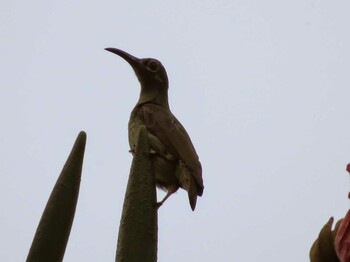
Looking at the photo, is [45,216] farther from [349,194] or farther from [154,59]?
[154,59]

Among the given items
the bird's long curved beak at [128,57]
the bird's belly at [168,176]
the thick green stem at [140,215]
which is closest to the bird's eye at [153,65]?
the bird's long curved beak at [128,57]

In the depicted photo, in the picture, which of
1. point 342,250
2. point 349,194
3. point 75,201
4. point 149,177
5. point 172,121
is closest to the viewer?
point 342,250

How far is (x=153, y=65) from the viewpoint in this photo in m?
4.99

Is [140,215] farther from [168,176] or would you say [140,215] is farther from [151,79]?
[151,79]

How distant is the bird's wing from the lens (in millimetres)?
3975

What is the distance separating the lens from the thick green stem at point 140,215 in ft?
4.80

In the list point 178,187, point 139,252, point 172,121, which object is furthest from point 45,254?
point 172,121

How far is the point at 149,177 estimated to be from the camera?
5.58 ft

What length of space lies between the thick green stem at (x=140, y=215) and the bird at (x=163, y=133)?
1.67 meters

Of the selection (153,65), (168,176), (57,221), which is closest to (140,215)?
(57,221)

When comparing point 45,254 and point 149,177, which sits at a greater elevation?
point 149,177

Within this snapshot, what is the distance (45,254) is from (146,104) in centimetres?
350

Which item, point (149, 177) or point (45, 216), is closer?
point (45, 216)

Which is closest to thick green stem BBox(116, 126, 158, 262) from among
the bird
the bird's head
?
the bird
